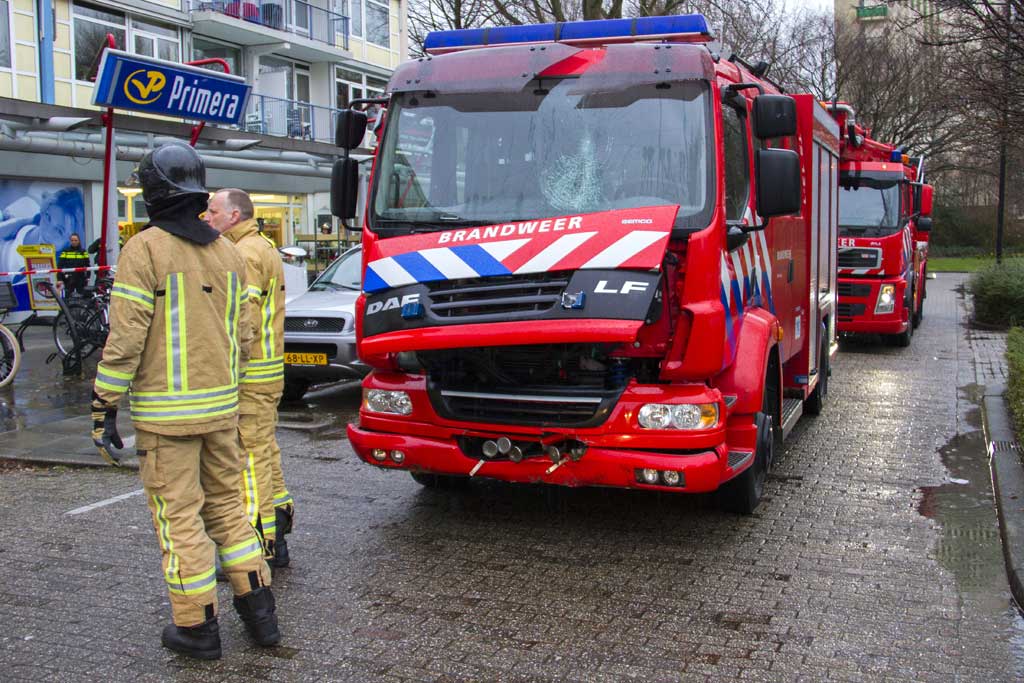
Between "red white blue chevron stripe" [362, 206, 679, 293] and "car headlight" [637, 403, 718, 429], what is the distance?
70 centimetres

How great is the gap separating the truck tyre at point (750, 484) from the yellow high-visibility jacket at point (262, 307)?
2.70 metres

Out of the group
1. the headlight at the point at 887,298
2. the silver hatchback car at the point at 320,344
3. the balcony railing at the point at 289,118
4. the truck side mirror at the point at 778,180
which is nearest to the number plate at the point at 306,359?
the silver hatchback car at the point at 320,344

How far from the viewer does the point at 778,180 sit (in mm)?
5766

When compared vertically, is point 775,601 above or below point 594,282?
below

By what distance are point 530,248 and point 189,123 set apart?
1620 centimetres

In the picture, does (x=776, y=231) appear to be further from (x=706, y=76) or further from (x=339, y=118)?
(x=339, y=118)

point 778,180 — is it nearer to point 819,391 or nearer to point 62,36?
point 819,391

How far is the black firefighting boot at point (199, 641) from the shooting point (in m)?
4.18

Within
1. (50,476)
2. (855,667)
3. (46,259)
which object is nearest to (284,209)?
(46,259)

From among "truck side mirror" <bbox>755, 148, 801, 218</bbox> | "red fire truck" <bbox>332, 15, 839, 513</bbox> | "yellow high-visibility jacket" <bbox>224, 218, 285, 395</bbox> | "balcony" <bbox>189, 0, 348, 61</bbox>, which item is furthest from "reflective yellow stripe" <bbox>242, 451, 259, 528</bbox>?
"balcony" <bbox>189, 0, 348, 61</bbox>

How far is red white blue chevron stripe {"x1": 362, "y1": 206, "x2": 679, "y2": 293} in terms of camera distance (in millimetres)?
5141

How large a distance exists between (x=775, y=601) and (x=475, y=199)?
264 centimetres

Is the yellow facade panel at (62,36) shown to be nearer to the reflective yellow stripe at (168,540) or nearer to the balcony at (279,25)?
the balcony at (279,25)

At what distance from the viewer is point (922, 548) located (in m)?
5.73
